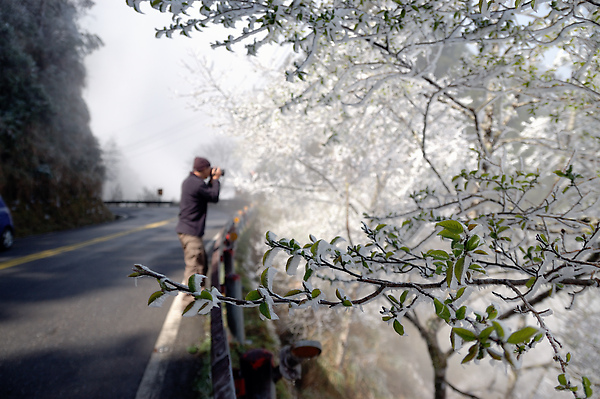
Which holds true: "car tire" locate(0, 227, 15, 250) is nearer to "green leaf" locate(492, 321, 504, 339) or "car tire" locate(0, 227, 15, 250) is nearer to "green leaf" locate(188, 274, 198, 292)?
"green leaf" locate(188, 274, 198, 292)

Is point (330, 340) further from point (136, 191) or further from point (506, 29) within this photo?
point (136, 191)

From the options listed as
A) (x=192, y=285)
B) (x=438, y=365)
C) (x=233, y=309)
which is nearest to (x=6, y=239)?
(x=233, y=309)

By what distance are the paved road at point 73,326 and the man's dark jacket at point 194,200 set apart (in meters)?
1.19

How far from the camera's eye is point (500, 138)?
411cm

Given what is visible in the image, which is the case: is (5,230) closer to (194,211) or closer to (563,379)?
(194,211)

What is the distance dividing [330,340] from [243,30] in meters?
9.80

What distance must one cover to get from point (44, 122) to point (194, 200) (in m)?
16.6

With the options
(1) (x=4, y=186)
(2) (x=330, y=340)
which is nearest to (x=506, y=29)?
(2) (x=330, y=340)

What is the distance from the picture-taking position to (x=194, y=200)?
417cm

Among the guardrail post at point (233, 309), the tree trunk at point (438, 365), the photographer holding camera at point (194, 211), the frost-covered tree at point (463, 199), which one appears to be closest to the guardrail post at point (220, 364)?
the frost-covered tree at point (463, 199)

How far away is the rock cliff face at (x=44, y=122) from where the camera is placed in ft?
40.4

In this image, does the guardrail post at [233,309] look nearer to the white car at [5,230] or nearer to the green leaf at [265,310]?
the green leaf at [265,310]

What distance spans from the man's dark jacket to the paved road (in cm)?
119

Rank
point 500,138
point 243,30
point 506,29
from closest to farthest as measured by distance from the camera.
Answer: point 243,30 → point 506,29 → point 500,138
